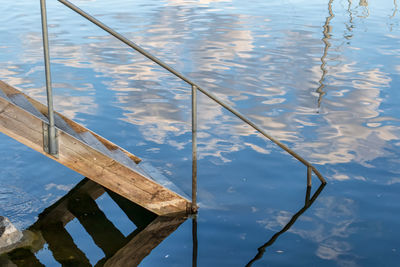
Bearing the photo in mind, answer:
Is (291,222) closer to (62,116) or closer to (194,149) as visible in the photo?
(194,149)

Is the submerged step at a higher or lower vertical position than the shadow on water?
higher

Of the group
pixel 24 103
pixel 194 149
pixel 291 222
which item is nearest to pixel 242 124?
pixel 291 222

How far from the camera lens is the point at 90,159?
518cm

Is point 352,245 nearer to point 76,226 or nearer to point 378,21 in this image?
point 76,226

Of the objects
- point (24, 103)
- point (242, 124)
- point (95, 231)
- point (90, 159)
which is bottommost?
point (95, 231)

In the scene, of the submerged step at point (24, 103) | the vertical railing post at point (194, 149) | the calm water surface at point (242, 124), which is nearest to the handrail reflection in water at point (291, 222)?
the calm water surface at point (242, 124)

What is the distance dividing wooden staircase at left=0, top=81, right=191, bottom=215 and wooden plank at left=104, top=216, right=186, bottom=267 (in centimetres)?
12

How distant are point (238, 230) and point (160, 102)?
3951 mm

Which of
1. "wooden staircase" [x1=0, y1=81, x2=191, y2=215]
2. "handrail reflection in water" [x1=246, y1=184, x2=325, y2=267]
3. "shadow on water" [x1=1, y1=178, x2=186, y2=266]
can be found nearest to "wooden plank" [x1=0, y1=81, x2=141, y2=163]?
"wooden staircase" [x1=0, y1=81, x2=191, y2=215]

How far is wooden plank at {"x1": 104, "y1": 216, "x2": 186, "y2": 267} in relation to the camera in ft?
16.3

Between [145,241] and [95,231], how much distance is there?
1.73ft

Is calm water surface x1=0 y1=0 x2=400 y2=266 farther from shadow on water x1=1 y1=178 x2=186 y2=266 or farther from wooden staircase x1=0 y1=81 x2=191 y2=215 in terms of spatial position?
wooden staircase x1=0 y1=81 x2=191 y2=215

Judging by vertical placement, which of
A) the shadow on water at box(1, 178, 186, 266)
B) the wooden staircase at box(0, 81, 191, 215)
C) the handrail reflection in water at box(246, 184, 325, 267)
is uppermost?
the wooden staircase at box(0, 81, 191, 215)

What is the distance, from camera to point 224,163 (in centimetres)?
671
